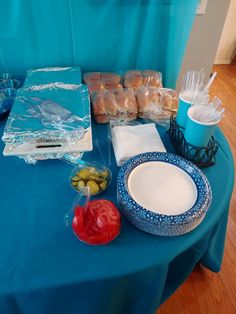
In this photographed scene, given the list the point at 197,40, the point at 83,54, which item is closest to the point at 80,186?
the point at 83,54

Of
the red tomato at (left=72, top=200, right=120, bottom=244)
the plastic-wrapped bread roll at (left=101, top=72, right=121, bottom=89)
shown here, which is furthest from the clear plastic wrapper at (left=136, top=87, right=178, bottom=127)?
the red tomato at (left=72, top=200, right=120, bottom=244)

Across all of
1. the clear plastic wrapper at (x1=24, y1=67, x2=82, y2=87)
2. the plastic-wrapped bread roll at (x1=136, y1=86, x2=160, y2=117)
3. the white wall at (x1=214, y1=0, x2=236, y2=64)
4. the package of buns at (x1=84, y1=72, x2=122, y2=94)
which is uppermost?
the clear plastic wrapper at (x1=24, y1=67, x2=82, y2=87)

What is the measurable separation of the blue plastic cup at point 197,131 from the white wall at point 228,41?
2530mm

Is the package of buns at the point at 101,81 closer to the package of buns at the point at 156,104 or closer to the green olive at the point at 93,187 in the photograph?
the package of buns at the point at 156,104

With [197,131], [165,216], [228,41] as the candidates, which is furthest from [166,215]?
[228,41]

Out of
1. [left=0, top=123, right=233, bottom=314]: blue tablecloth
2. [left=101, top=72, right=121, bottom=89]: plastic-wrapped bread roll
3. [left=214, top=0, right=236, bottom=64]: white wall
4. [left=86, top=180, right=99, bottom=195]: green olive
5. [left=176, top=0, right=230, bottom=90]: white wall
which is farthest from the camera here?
[left=214, top=0, right=236, bottom=64]: white wall

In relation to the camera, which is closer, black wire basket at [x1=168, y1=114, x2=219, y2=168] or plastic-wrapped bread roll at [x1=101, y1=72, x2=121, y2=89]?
black wire basket at [x1=168, y1=114, x2=219, y2=168]

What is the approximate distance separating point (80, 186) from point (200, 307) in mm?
817

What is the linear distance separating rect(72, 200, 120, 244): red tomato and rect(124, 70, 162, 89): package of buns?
0.58 m

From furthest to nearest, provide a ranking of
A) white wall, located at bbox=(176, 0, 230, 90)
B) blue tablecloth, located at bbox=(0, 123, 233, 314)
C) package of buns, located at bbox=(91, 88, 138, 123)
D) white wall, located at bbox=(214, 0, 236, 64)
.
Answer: white wall, located at bbox=(214, 0, 236, 64), white wall, located at bbox=(176, 0, 230, 90), package of buns, located at bbox=(91, 88, 138, 123), blue tablecloth, located at bbox=(0, 123, 233, 314)

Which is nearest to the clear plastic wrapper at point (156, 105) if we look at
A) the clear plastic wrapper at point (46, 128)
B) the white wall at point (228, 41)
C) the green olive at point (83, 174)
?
the clear plastic wrapper at point (46, 128)

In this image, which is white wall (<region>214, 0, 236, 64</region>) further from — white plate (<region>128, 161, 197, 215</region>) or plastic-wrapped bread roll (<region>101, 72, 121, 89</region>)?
white plate (<region>128, 161, 197, 215</region>)

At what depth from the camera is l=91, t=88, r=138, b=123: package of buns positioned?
2.77 ft

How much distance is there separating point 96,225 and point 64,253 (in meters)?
0.09
